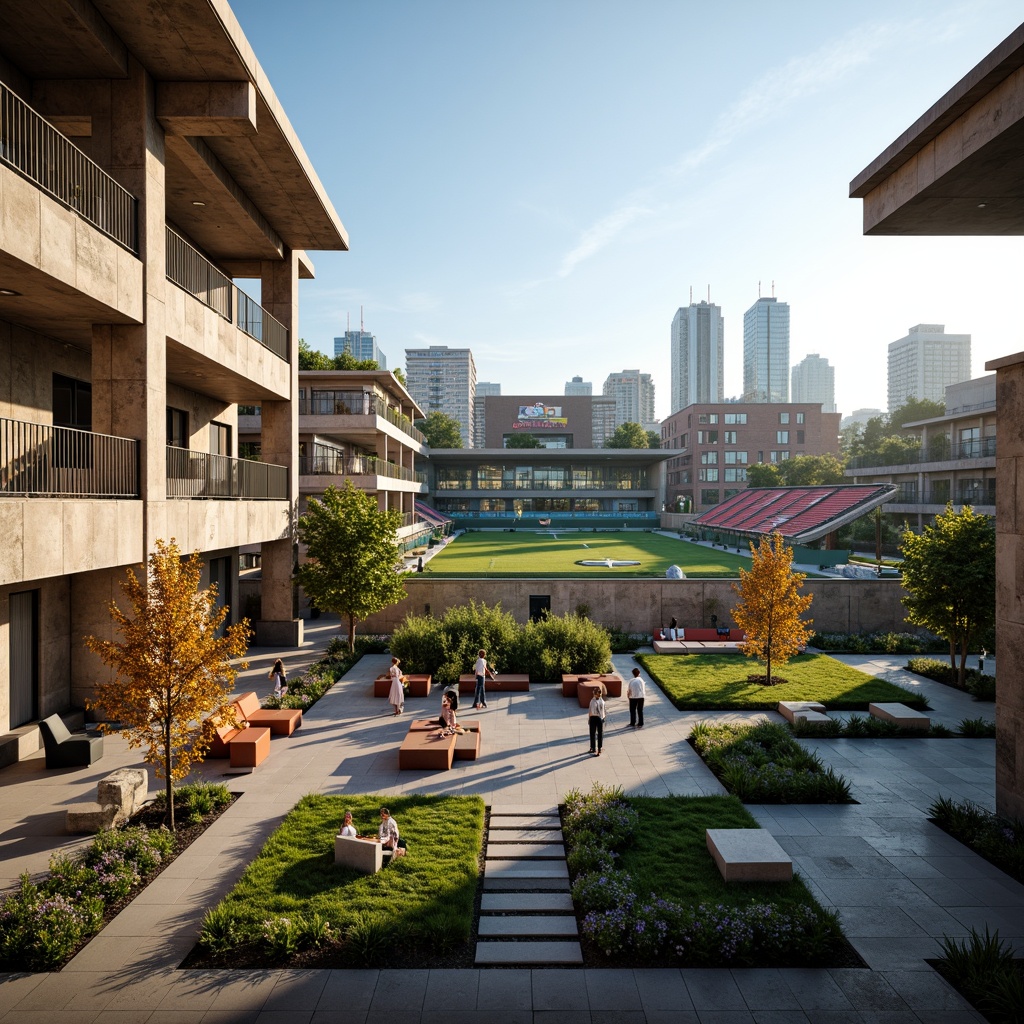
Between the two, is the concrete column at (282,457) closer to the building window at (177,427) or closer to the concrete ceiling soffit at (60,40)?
the building window at (177,427)

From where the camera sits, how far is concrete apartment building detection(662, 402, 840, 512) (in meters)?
94.8

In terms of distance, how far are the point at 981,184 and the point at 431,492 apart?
83.7m

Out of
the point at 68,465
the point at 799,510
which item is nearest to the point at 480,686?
the point at 68,465

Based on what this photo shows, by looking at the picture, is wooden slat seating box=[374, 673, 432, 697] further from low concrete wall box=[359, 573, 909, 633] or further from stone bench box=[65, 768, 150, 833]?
stone bench box=[65, 768, 150, 833]

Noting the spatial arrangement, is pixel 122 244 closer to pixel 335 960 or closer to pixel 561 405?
pixel 335 960

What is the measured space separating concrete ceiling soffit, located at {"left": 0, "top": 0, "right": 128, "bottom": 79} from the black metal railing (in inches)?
59.0

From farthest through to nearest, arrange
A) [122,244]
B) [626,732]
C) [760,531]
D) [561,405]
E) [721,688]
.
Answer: [561,405], [760,531], [721,688], [626,732], [122,244]

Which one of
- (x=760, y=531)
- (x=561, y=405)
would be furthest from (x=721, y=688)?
(x=561, y=405)

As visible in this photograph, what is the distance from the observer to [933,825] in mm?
11750

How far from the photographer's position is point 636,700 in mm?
17047

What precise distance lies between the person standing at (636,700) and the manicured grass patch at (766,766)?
4.77ft

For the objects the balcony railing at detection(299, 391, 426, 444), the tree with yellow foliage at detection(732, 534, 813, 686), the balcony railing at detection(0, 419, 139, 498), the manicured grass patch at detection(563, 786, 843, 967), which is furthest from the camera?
the balcony railing at detection(299, 391, 426, 444)

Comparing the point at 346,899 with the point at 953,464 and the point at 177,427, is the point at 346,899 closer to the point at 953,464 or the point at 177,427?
the point at 177,427

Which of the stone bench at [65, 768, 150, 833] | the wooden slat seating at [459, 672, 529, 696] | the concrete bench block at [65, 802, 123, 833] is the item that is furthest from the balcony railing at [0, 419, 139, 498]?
the wooden slat seating at [459, 672, 529, 696]
